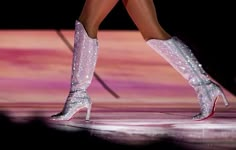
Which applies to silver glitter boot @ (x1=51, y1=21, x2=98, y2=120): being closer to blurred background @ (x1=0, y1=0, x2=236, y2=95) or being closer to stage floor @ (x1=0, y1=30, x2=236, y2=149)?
stage floor @ (x1=0, y1=30, x2=236, y2=149)

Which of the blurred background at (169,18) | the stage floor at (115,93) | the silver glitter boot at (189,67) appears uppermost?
the silver glitter boot at (189,67)

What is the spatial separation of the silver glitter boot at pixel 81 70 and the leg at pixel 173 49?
194mm

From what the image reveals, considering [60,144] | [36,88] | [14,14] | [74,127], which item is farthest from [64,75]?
[14,14]

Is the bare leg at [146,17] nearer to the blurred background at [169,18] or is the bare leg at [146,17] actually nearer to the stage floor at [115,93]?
the stage floor at [115,93]

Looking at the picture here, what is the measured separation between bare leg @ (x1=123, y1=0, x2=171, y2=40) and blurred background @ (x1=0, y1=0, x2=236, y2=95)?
258cm

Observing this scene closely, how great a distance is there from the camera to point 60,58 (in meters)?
5.03

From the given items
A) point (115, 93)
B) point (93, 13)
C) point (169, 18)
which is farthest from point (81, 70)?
point (169, 18)

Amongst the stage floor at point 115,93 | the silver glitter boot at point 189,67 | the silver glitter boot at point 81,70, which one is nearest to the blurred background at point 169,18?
the stage floor at point 115,93

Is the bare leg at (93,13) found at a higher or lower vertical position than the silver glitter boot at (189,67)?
higher

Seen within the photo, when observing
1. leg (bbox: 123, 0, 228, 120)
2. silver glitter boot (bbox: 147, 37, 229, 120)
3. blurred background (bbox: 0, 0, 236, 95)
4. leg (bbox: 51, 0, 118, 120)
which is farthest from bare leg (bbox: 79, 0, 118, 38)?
blurred background (bbox: 0, 0, 236, 95)

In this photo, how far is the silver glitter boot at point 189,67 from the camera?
10.9 ft

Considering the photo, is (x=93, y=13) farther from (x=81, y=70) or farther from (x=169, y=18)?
(x=169, y=18)

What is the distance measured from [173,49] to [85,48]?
0.33 metres

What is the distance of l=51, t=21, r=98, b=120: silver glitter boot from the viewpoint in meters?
3.26
